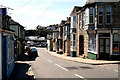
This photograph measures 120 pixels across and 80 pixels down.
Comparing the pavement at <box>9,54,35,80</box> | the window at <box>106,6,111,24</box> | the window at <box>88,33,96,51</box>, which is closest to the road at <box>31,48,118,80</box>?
the pavement at <box>9,54,35,80</box>

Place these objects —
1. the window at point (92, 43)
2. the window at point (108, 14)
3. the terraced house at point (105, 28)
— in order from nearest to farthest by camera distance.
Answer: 1. the terraced house at point (105, 28)
2. the window at point (108, 14)
3. the window at point (92, 43)

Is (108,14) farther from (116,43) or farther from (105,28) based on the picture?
(116,43)

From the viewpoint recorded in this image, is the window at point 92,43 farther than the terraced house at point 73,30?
No

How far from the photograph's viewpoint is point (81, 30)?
3117cm

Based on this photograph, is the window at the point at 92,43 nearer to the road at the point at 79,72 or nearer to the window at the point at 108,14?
the window at the point at 108,14

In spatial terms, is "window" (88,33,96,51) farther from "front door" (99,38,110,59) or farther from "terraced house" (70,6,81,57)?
"terraced house" (70,6,81,57)

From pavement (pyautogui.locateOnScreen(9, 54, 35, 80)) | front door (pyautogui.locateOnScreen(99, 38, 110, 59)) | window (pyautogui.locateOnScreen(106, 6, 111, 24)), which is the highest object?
window (pyautogui.locateOnScreen(106, 6, 111, 24))

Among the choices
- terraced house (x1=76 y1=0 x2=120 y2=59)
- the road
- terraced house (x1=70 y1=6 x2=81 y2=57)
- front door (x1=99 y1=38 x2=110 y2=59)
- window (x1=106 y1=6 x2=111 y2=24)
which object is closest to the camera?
the road

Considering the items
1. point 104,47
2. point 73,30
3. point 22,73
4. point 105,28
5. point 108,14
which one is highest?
point 108,14

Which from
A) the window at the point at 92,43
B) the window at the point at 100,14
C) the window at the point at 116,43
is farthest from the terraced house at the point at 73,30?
the window at the point at 116,43

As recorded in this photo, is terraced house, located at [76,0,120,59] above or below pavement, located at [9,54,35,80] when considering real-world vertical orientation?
above

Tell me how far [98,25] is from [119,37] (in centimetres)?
339

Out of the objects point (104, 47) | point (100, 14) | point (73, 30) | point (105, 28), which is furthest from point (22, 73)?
point (73, 30)

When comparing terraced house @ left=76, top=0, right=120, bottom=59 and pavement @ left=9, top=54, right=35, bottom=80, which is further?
terraced house @ left=76, top=0, right=120, bottom=59
